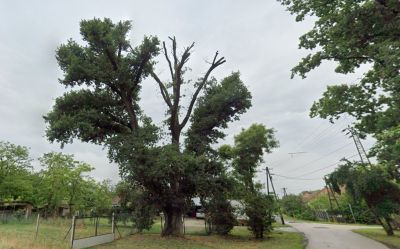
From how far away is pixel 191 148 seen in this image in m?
20.5

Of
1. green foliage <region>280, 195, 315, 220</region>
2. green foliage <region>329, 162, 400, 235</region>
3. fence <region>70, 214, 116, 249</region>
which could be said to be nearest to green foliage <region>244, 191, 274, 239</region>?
green foliage <region>329, 162, 400, 235</region>

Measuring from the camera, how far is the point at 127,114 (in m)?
20.7

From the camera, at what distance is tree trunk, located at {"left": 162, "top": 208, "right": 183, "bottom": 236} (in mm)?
17828

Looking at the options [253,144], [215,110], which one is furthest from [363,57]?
[253,144]

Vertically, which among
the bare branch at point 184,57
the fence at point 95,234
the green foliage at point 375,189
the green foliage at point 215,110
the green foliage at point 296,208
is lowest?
the fence at point 95,234

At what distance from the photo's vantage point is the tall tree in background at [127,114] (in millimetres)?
16812

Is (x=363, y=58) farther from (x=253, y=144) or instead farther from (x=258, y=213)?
(x=253, y=144)

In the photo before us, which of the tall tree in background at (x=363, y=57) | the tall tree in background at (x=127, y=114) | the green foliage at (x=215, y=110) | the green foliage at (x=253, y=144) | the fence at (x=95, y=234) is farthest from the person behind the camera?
the green foliage at (x=253, y=144)

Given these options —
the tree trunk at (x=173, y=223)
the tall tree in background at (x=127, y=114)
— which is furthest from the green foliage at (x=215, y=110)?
the tree trunk at (x=173, y=223)

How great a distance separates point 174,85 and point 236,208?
9.40 meters

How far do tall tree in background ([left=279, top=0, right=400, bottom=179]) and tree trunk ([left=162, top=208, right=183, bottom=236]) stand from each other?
10208 mm

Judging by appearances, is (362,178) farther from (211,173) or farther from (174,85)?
(174,85)

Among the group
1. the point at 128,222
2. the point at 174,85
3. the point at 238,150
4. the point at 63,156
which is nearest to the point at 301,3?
the point at 174,85

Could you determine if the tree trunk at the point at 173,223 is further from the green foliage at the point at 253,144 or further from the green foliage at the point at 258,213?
the green foliage at the point at 253,144
